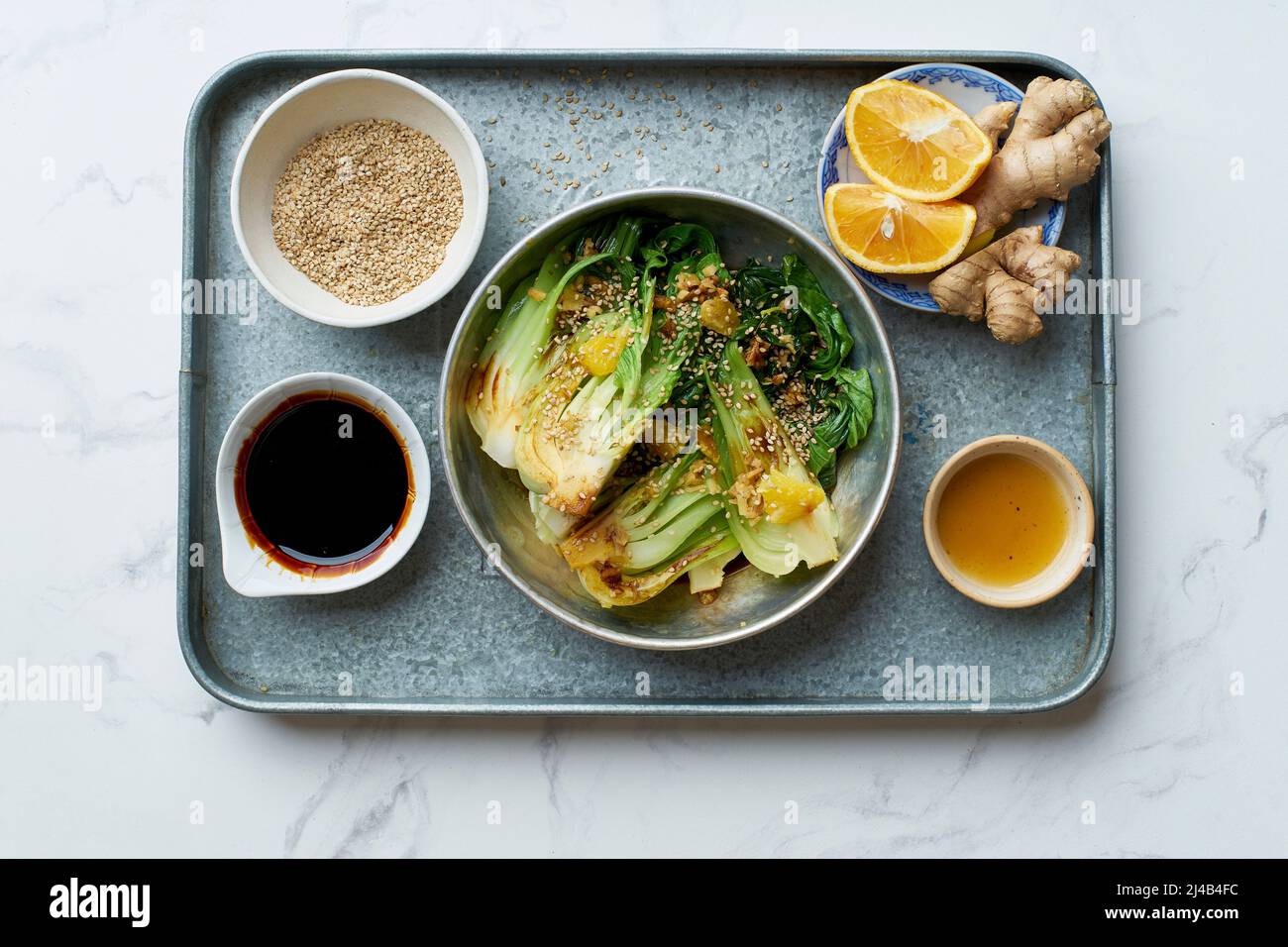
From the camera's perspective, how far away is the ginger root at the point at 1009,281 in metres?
2.12

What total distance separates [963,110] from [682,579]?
1.32m

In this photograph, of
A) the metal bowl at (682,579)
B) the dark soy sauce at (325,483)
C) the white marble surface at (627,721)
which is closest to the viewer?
the metal bowl at (682,579)

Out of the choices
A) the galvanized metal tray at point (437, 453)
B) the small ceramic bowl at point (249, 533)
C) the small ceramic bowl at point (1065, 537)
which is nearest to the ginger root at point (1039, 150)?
the galvanized metal tray at point (437, 453)

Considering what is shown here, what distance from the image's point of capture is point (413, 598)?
7.43 feet

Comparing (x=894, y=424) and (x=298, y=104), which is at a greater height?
(x=298, y=104)

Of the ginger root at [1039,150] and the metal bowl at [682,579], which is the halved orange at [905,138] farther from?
the metal bowl at [682,579]

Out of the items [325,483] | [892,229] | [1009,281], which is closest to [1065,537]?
[1009,281]

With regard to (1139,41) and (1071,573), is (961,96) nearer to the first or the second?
(1139,41)

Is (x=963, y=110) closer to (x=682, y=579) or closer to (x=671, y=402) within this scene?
(x=671, y=402)

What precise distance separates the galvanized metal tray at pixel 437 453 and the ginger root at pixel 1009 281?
0.12 meters

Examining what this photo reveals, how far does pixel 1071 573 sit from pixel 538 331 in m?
1.38

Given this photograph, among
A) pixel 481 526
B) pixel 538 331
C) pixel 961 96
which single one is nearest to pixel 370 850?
pixel 481 526

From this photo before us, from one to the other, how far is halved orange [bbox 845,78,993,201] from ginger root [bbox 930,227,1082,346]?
18 centimetres

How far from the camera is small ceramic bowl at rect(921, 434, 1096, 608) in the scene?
2150 mm
